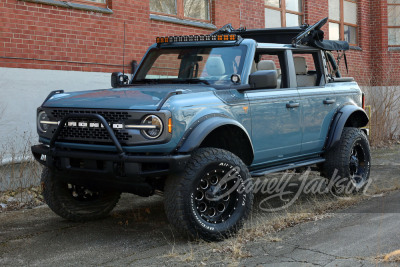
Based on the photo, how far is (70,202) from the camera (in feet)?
19.8

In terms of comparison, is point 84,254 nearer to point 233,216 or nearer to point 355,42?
point 233,216

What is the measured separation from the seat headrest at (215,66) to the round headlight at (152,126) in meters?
1.44

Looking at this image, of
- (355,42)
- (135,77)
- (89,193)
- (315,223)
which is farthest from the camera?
(355,42)

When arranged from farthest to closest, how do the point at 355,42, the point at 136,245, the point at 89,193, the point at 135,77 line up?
the point at 355,42, the point at 135,77, the point at 89,193, the point at 136,245

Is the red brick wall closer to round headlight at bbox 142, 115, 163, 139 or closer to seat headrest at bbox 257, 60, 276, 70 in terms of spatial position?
seat headrest at bbox 257, 60, 276, 70

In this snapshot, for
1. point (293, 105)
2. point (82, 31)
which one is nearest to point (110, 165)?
point (293, 105)

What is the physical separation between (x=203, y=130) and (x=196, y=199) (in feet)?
→ 2.07

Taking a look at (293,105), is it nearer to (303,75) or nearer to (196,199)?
(303,75)

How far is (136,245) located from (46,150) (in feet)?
4.11

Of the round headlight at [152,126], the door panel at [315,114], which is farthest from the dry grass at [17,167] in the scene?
the door panel at [315,114]

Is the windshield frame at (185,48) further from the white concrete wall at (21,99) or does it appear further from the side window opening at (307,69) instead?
the white concrete wall at (21,99)

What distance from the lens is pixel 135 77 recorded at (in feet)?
22.1

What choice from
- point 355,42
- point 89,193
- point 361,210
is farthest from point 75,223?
point 355,42

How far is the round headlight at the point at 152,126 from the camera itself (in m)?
4.83
